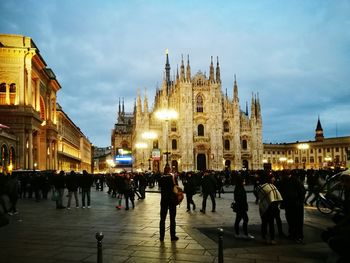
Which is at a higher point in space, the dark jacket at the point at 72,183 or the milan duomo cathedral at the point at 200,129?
the milan duomo cathedral at the point at 200,129

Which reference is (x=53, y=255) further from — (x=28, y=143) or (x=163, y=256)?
(x=28, y=143)

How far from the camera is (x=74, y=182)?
15.8 meters

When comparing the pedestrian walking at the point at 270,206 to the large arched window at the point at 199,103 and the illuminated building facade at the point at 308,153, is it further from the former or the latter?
the illuminated building facade at the point at 308,153

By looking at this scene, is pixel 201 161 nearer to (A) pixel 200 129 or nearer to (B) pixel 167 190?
(A) pixel 200 129

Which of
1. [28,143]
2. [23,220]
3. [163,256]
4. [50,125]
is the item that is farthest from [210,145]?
[163,256]

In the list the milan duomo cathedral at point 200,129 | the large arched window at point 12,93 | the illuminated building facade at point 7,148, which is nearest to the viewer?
the illuminated building facade at point 7,148

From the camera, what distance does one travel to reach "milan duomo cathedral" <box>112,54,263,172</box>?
61.3 metres

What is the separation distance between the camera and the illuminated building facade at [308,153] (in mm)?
94625

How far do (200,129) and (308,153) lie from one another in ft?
162

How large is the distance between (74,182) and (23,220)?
4110mm

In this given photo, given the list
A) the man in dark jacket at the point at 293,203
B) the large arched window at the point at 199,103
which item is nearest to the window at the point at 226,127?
the large arched window at the point at 199,103

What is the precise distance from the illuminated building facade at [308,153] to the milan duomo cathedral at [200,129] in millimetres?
32503

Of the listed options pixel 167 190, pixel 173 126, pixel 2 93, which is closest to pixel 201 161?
pixel 173 126

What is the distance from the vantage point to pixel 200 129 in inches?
2515
